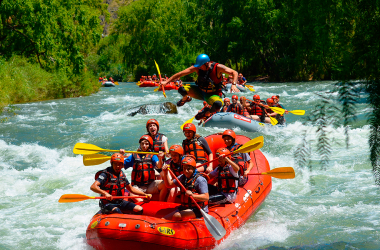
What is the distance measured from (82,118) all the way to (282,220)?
351 inches

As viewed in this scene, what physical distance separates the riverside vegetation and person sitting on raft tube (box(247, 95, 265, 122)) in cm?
168

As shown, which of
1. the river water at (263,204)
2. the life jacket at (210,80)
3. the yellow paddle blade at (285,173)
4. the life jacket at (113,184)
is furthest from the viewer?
the life jacket at (210,80)

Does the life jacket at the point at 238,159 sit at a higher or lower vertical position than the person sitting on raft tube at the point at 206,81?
lower

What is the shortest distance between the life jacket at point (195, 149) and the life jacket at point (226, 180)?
419mm

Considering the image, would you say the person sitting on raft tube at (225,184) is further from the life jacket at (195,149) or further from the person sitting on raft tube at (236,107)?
the person sitting on raft tube at (236,107)

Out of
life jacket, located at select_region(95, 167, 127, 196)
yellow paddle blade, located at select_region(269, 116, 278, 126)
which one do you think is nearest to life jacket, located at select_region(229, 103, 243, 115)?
yellow paddle blade, located at select_region(269, 116, 278, 126)

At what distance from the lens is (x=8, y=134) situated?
9.70 m

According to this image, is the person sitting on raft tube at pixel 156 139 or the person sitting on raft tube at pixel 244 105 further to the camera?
the person sitting on raft tube at pixel 244 105

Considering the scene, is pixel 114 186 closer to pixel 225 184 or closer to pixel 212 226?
pixel 212 226

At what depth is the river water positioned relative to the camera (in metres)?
4.19

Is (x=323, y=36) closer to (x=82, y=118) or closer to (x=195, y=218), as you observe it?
(x=195, y=218)

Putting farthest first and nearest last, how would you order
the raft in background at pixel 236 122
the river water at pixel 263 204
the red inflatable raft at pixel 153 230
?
the raft in background at pixel 236 122, the river water at pixel 263 204, the red inflatable raft at pixel 153 230

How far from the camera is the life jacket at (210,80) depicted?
5.21 meters

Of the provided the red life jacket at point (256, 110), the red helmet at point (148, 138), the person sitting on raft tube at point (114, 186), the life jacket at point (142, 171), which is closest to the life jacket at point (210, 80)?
the red helmet at point (148, 138)
